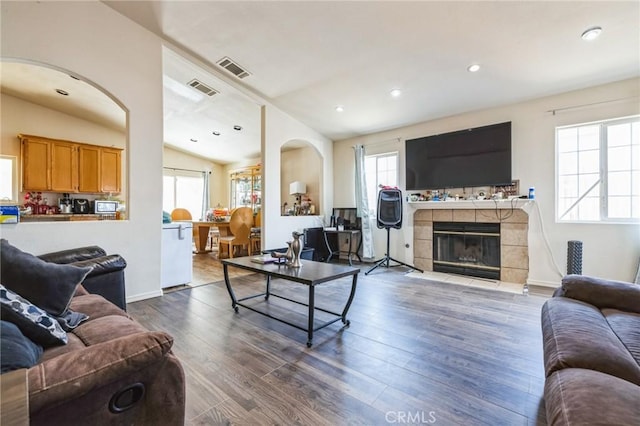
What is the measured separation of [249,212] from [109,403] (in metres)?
4.88

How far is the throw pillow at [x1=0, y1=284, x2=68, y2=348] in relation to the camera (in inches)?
38.7

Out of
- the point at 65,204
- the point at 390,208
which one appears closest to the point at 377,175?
the point at 390,208

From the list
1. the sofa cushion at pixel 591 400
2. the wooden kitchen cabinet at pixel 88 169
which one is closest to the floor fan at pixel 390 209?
the sofa cushion at pixel 591 400

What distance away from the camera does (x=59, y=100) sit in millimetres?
4945

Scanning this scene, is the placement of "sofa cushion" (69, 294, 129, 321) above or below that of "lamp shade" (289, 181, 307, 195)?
below

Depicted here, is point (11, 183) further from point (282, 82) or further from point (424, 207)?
point (424, 207)

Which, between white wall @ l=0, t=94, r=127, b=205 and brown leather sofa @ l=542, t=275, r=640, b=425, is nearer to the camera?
brown leather sofa @ l=542, t=275, r=640, b=425

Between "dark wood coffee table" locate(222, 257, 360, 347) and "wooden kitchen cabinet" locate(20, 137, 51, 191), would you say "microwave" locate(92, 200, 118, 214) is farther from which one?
"dark wood coffee table" locate(222, 257, 360, 347)

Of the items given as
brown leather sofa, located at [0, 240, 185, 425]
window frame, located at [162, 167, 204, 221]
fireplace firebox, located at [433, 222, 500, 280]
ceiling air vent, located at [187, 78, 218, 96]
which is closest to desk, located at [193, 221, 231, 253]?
window frame, located at [162, 167, 204, 221]

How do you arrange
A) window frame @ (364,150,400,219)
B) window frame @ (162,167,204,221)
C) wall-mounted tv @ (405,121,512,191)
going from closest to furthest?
wall-mounted tv @ (405,121,512,191), window frame @ (364,150,400,219), window frame @ (162,167,204,221)

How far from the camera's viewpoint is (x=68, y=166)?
5.40 metres

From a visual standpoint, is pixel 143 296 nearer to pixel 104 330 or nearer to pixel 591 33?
pixel 104 330

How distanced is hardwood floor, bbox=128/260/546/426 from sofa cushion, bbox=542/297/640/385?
45cm

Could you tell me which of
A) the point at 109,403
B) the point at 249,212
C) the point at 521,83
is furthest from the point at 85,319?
the point at 521,83
